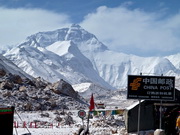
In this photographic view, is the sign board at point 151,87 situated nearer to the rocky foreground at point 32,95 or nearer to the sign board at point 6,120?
the sign board at point 6,120

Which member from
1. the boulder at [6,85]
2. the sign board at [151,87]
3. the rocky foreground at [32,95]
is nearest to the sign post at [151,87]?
the sign board at [151,87]

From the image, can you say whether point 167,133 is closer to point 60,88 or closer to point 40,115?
point 40,115

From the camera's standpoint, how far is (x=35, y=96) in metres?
64.0

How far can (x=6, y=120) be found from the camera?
Result: 1420cm

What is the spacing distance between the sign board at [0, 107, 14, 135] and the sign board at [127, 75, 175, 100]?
24.6 ft

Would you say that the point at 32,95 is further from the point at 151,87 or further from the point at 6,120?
the point at 6,120

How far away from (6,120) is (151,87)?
8.81 meters

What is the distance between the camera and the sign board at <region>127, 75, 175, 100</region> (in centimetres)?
1931

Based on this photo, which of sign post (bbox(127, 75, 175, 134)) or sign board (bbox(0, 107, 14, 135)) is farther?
sign post (bbox(127, 75, 175, 134))

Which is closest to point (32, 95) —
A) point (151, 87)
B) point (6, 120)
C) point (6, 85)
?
point (6, 85)

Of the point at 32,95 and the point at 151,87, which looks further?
the point at 32,95

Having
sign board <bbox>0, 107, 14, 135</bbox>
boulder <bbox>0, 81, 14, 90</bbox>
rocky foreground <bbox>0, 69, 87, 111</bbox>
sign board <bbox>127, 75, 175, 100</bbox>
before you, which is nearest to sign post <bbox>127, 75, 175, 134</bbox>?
sign board <bbox>127, 75, 175, 100</bbox>

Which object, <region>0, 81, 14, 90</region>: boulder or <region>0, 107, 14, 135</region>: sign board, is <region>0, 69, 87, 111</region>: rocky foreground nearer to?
<region>0, 81, 14, 90</region>: boulder

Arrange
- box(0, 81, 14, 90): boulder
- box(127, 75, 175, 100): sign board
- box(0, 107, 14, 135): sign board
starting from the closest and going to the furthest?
box(0, 107, 14, 135): sign board
box(127, 75, 175, 100): sign board
box(0, 81, 14, 90): boulder
